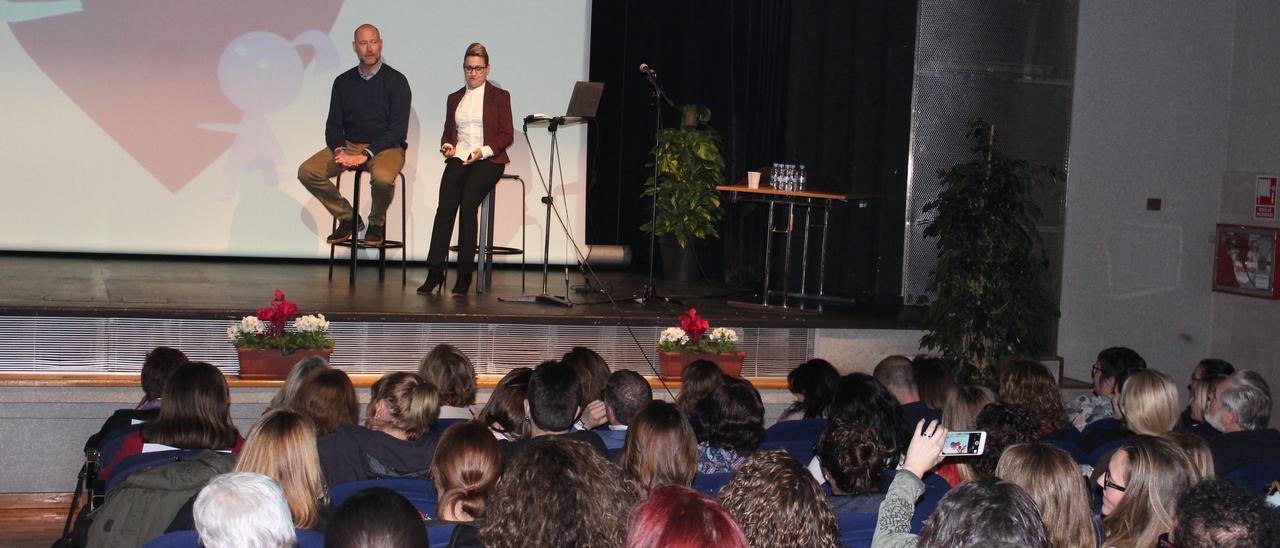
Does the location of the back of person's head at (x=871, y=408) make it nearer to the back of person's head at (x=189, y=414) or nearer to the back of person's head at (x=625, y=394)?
the back of person's head at (x=625, y=394)

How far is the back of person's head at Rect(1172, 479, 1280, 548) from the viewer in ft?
6.80

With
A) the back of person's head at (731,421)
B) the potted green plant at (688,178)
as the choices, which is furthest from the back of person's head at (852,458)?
the potted green plant at (688,178)

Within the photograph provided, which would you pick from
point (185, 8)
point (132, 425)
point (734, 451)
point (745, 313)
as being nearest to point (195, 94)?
point (185, 8)

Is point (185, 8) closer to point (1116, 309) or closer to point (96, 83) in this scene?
point (96, 83)

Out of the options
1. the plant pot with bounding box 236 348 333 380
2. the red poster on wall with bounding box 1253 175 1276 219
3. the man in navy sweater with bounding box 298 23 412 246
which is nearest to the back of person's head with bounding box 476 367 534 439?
the plant pot with bounding box 236 348 333 380

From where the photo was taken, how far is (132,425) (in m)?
3.86

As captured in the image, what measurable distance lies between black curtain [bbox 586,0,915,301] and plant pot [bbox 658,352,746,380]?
1939 mm

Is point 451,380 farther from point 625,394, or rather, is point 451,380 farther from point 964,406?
point 964,406

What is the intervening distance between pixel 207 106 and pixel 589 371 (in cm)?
518

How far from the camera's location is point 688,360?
629 centimetres

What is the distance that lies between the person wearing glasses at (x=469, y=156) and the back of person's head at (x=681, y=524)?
5152 millimetres

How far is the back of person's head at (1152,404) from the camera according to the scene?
403 centimetres

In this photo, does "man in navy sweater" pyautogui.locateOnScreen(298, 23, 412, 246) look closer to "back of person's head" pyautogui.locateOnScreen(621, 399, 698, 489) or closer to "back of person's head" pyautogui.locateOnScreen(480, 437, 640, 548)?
"back of person's head" pyautogui.locateOnScreen(621, 399, 698, 489)

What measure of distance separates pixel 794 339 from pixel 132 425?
3.77 metres
